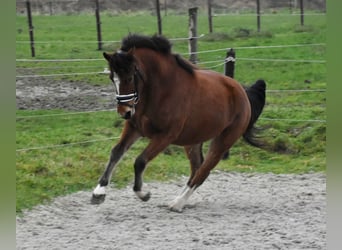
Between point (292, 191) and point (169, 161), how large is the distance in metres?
1.16

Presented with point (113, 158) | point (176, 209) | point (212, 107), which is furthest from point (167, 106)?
point (176, 209)

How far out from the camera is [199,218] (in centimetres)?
355

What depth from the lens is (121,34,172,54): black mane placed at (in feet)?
11.1

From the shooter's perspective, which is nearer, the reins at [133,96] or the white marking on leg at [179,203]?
the reins at [133,96]

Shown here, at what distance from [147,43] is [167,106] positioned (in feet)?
1.30

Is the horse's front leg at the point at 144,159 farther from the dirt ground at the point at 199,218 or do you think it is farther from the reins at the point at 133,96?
the reins at the point at 133,96

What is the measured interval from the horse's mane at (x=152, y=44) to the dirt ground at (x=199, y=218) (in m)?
0.93

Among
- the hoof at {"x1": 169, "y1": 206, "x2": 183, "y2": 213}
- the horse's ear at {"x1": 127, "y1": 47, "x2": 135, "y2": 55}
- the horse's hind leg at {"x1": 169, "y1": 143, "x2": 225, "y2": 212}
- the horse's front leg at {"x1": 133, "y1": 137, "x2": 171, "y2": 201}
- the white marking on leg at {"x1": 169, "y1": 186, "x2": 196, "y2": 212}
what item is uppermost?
the horse's ear at {"x1": 127, "y1": 47, "x2": 135, "y2": 55}

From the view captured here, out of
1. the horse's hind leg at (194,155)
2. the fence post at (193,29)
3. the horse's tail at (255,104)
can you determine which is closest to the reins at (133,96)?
the horse's hind leg at (194,155)

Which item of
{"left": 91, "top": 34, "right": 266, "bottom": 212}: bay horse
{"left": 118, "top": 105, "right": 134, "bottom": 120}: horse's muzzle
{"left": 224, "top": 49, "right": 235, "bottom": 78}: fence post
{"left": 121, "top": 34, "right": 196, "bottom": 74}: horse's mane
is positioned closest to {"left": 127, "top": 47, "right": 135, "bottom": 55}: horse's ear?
{"left": 91, "top": 34, "right": 266, "bottom": 212}: bay horse

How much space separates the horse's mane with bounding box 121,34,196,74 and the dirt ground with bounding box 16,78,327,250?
93 centimetres

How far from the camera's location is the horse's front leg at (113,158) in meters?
3.38

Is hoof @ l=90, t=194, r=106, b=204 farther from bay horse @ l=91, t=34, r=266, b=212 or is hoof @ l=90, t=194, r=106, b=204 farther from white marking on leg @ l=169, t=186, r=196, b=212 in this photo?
white marking on leg @ l=169, t=186, r=196, b=212
